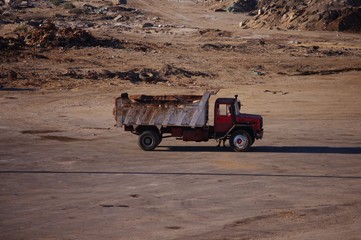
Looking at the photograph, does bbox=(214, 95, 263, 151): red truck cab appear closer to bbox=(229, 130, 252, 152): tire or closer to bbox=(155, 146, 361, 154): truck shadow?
bbox=(229, 130, 252, 152): tire

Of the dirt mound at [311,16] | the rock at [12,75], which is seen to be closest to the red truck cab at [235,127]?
the rock at [12,75]

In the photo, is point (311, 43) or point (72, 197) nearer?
point (72, 197)

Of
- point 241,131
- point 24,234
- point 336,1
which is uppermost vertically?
point 336,1

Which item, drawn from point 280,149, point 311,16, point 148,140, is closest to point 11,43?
point 311,16

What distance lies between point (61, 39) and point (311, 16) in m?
24.1

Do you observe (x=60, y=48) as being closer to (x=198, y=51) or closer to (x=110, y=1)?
(x=198, y=51)

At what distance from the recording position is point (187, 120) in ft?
88.4

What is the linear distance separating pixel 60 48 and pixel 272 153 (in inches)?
1158

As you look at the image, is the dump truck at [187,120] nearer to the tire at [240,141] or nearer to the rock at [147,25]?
the tire at [240,141]

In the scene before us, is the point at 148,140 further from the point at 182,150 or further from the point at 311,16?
the point at 311,16

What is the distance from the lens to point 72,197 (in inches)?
794

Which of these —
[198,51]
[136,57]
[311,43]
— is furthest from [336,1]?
[136,57]

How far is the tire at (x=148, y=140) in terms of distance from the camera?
89.0 feet

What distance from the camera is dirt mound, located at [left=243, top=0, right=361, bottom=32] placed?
2650 inches
